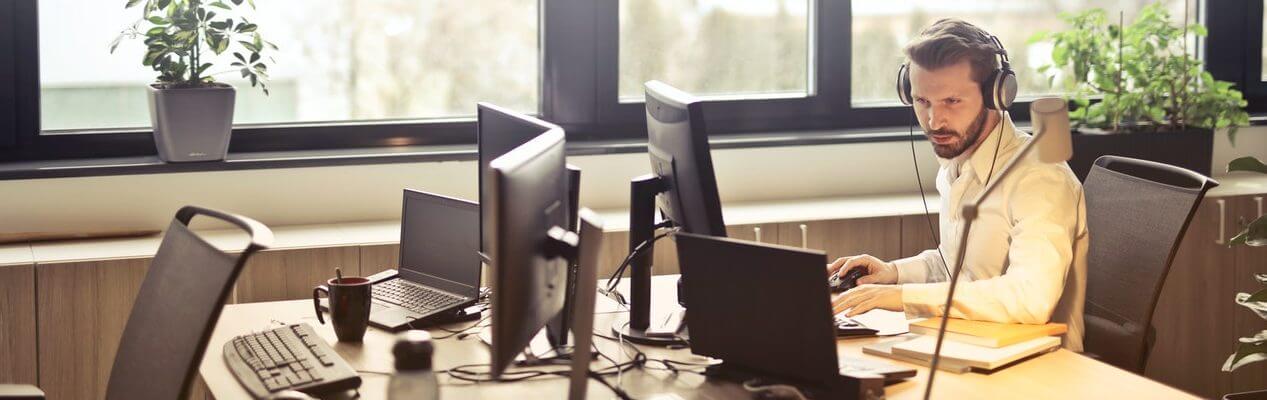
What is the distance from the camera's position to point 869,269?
2496 mm

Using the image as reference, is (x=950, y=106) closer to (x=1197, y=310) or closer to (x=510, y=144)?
(x=510, y=144)

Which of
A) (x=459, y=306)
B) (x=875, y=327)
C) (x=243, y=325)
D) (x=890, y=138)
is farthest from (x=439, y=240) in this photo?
(x=890, y=138)

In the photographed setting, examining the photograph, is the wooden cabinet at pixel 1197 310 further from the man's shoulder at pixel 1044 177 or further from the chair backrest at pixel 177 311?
the chair backrest at pixel 177 311

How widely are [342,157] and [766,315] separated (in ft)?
5.55

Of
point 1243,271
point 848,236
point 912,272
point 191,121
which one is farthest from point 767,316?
point 1243,271

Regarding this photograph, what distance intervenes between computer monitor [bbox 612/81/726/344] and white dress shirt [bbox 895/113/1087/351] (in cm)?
43

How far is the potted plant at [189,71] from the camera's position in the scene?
2.91 m

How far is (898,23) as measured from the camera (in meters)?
3.78

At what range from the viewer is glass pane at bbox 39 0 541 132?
10.1 ft

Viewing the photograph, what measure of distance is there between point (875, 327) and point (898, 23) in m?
1.79

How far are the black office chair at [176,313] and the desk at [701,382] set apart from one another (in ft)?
0.38

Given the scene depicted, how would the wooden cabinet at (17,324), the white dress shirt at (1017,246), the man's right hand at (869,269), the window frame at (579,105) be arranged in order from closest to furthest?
the white dress shirt at (1017,246), the man's right hand at (869,269), the wooden cabinet at (17,324), the window frame at (579,105)

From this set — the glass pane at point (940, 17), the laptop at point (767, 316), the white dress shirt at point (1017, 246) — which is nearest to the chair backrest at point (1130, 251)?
the white dress shirt at point (1017, 246)

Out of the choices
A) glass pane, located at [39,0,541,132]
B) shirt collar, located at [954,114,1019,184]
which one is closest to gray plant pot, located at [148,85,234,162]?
glass pane, located at [39,0,541,132]
